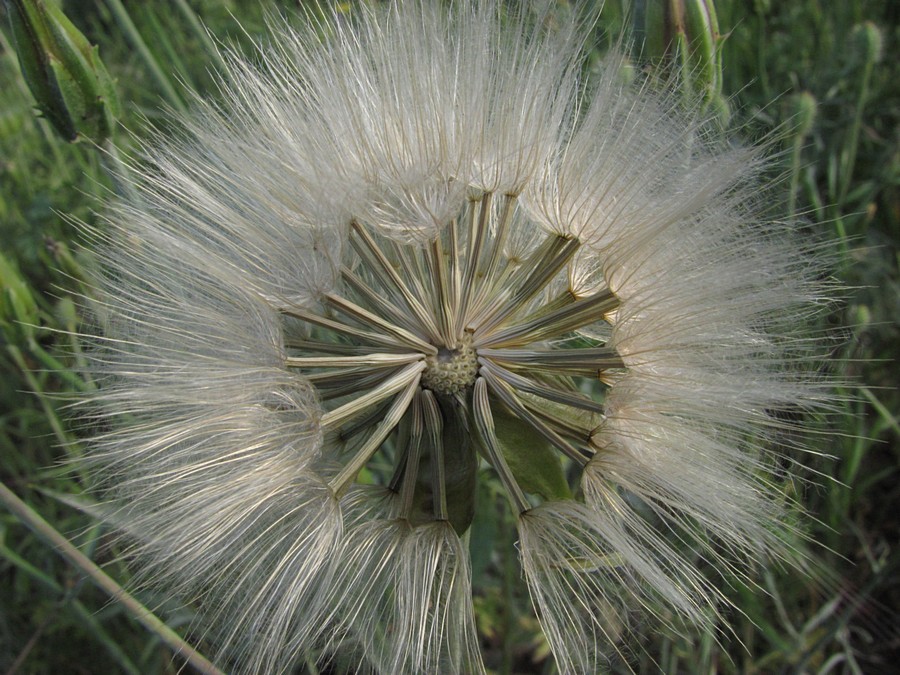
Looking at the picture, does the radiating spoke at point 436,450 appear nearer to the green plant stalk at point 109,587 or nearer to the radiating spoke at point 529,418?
the radiating spoke at point 529,418

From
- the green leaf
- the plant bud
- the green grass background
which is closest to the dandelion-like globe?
the green leaf

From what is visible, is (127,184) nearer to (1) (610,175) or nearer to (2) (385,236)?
(2) (385,236)

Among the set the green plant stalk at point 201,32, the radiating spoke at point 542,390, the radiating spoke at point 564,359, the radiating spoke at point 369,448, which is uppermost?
the green plant stalk at point 201,32

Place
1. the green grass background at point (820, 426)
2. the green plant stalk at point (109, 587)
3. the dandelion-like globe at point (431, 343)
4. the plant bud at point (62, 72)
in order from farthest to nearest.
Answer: the green grass background at point (820, 426)
the plant bud at point (62, 72)
the green plant stalk at point (109, 587)
the dandelion-like globe at point (431, 343)

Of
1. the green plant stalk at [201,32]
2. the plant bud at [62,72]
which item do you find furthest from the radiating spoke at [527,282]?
the plant bud at [62,72]

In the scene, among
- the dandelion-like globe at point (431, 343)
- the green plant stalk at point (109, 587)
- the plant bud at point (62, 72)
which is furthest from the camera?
the plant bud at point (62, 72)

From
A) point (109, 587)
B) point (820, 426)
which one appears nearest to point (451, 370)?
point (109, 587)

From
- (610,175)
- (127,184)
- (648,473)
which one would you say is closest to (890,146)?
(610,175)
